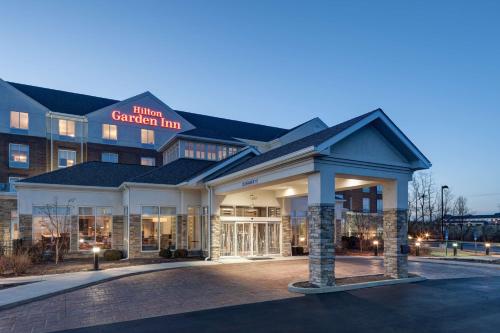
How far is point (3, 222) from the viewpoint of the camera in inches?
1063

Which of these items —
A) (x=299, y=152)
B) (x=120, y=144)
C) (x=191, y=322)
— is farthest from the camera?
(x=120, y=144)

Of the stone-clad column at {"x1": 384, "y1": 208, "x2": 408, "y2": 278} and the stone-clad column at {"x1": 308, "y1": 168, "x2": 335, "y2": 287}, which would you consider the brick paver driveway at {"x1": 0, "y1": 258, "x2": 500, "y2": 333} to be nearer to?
the stone-clad column at {"x1": 308, "y1": 168, "x2": 335, "y2": 287}

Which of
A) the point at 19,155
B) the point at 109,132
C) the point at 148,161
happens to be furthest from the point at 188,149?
the point at 19,155

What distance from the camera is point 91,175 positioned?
77.0ft

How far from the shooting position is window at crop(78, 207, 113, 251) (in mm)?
21734

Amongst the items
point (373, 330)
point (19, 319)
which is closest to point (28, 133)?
point (19, 319)

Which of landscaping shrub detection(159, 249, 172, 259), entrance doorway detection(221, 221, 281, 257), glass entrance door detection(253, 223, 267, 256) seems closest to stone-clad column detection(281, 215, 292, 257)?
entrance doorway detection(221, 221, 281, 257)

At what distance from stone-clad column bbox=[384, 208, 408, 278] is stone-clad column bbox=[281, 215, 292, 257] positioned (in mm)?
9639

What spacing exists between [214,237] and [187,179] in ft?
14.0

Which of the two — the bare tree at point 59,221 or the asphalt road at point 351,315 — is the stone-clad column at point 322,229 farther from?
the bare tree at point 59,221

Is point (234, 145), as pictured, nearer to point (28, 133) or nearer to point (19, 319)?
point (28, 133)

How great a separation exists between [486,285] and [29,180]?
78.4ft

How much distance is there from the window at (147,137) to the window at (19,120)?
429 inches

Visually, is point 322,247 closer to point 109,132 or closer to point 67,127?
point 109,132
